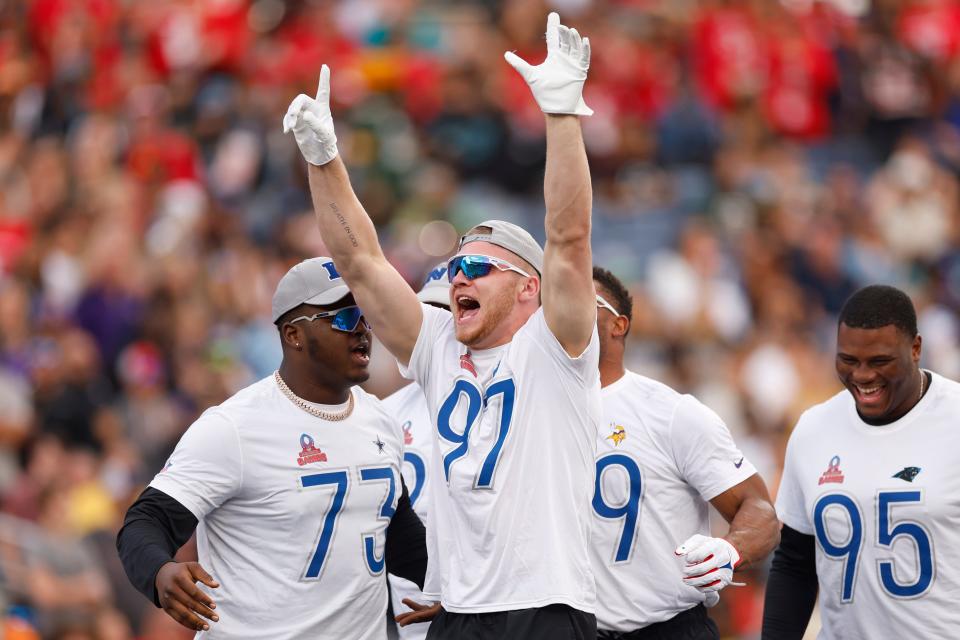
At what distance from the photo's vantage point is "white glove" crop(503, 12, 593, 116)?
5090mm

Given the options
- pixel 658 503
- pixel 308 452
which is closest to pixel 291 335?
pixel 308 452

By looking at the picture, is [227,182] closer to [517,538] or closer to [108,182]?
[108,182]

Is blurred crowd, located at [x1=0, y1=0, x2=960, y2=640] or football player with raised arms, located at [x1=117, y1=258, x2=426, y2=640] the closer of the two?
football player with raised arms, located at [x1=117, y1=258, x2=426, y2=640]

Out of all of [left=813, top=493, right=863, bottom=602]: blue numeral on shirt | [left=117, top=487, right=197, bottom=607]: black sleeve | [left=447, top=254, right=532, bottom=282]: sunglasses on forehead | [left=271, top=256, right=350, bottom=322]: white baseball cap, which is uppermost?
[left=447, top=254, right=532, bottom=282]: sunglasses on forehead

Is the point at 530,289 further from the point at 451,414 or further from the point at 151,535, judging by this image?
the point at 151,535

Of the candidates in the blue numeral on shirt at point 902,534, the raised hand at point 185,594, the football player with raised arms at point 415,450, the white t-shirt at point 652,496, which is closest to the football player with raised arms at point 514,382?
the raised hand at point 185,594

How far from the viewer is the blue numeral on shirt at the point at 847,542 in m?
6.16

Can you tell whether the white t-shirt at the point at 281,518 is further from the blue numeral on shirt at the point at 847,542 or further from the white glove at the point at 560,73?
the blue numeral on shirt at the point at 847,542

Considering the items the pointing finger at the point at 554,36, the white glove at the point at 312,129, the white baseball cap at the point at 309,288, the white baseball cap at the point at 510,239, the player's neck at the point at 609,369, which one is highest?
the pointing finger at the point at 554,36

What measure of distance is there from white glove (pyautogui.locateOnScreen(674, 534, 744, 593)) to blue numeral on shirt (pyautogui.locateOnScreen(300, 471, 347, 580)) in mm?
1275

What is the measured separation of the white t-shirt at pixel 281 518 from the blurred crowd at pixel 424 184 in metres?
3.77

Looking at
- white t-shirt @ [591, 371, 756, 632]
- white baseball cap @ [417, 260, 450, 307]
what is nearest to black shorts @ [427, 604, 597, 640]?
white t-shirt @ [591, 371, 756, 632]

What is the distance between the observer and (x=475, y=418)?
536 centimetres

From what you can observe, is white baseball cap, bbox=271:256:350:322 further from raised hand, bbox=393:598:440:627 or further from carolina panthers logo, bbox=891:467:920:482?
carolina panthers logo, bbox=891:467:920:482
